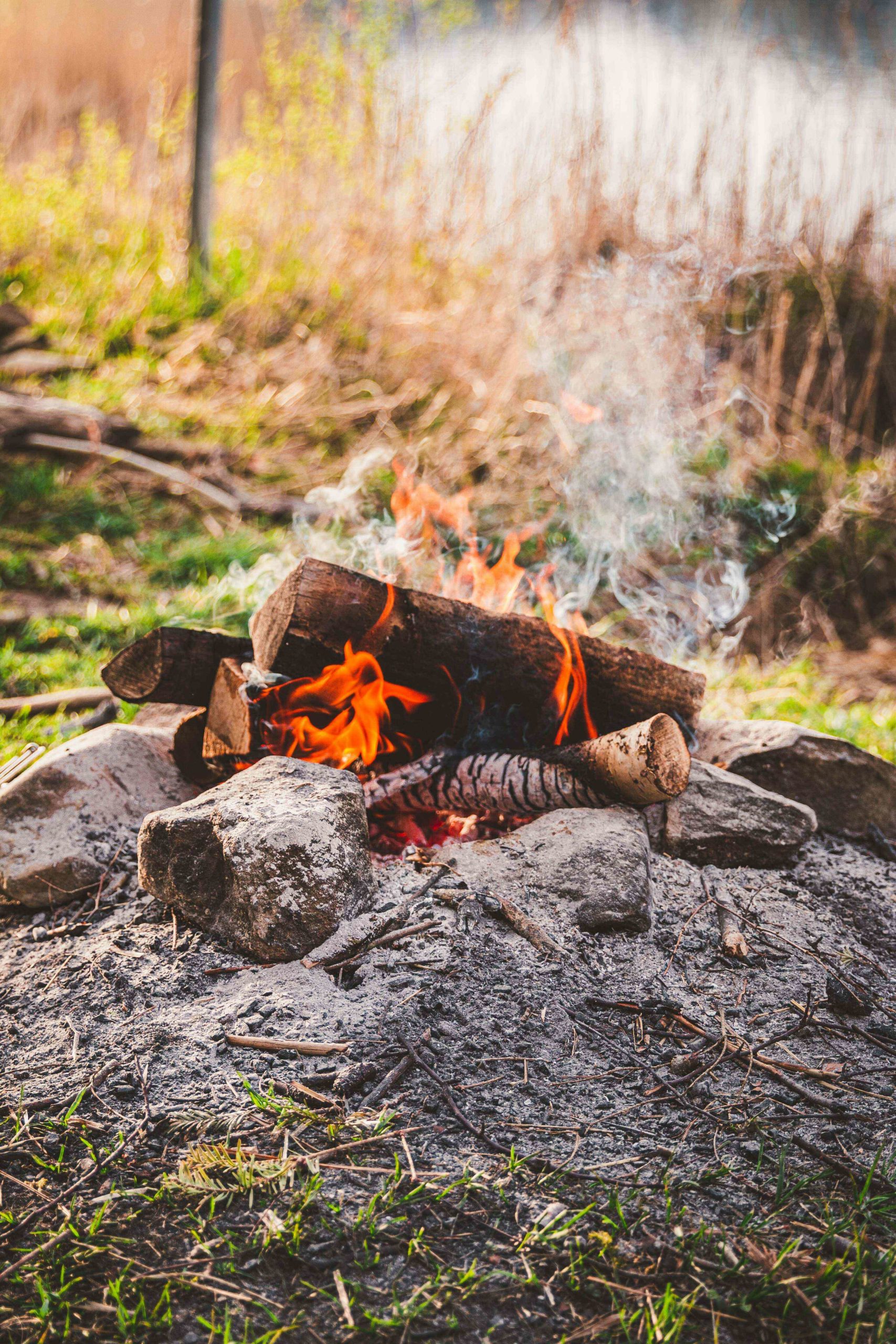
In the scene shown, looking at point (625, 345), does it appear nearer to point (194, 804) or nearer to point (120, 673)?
point (120, 673)

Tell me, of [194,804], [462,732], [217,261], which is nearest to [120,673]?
[194,804]

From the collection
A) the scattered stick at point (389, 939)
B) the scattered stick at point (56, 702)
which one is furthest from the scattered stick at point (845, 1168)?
the scattered stick at point (56, 702)

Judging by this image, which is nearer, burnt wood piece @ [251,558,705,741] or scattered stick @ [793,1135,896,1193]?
scattered stick @ [793,1135,896,1193]

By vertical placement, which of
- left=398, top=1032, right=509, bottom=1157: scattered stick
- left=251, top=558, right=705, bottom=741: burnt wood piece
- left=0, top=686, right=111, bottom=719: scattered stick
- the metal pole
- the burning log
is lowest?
left=0, top=686, right=111, bottom=719: scattered stick

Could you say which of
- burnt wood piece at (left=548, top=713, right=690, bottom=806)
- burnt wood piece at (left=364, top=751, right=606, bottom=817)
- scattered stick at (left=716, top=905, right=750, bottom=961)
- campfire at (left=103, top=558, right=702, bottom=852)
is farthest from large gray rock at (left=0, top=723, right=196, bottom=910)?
scattered stick at (left=716, top=905, right=750, bottom=961)

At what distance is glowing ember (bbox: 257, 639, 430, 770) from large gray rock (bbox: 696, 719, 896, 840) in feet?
3.61


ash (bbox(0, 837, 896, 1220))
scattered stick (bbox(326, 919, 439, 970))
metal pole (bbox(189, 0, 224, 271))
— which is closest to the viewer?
ash (bbox(0, 837, 896, 1220))

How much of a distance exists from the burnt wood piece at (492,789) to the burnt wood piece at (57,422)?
452 cm

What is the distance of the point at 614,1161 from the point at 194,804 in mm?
1202

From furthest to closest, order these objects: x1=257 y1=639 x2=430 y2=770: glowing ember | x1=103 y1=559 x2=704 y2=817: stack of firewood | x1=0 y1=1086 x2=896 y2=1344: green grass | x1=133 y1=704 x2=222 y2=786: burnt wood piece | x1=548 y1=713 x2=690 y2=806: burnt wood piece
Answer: x1=133 y1=704 x2=222 y2=786: burnt wood piece < x1=257 y1=639 x2=430 y2=770: glowing ember < x1=103 y1=559 x2=704 y2=817: stack of firewood < x1=548 y1=713 x2=690 y2=806: burnt wood piece < x1=0 y1=1086 x2=896 y2=1344: green grass

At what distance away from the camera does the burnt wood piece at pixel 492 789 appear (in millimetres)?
2533

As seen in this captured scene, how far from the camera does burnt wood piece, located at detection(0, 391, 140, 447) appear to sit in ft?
19.4

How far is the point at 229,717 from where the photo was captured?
8.55 ft

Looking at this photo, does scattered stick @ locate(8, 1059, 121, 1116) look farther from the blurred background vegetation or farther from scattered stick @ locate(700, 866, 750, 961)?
the blurred background vegetation
